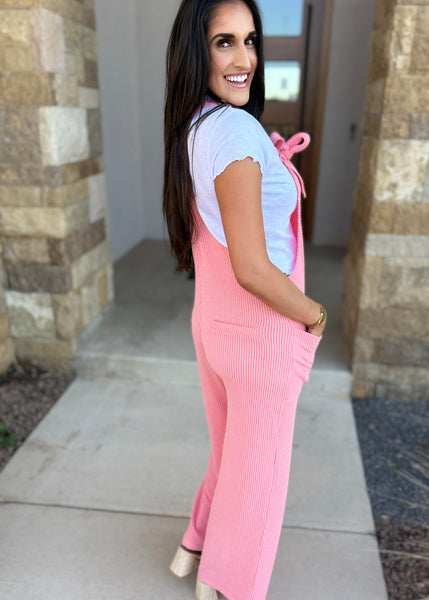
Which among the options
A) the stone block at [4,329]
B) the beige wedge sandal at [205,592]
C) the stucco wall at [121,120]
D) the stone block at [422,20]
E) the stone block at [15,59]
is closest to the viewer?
the beige wedge sandal at [205,592]

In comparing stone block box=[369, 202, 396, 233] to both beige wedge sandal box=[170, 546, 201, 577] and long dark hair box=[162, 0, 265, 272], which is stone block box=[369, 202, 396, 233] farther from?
beige wedge sandal box=[170, 546, 201, 577]

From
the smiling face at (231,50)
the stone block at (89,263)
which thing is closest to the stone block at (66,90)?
the stone block at (89,263)

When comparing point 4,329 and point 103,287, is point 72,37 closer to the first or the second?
point 103,287

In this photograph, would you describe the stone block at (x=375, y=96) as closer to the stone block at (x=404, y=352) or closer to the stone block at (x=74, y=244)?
the stone block at (x=404, y=352)

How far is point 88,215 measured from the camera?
285 centimetres

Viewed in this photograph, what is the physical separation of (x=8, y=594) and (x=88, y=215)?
1.94m

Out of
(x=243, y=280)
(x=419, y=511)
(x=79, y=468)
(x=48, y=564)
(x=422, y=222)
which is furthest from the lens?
(x=422, y=222)

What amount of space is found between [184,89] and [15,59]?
1638 millimetres

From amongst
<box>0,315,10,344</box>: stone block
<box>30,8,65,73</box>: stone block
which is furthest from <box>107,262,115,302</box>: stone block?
<box>30,8,65,73</box>: stone block

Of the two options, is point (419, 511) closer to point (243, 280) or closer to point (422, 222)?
point (422, 222)

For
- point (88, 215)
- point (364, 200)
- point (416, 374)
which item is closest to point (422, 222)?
point (364, 200)

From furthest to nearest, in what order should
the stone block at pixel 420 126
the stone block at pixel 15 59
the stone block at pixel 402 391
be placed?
the stone block at pixel 402 391, the stone block at pixel 15 59, the stone block at pixel 420 126

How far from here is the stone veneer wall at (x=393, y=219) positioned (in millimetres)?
2105

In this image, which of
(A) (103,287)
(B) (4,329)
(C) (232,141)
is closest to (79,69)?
(A) (103,287)
